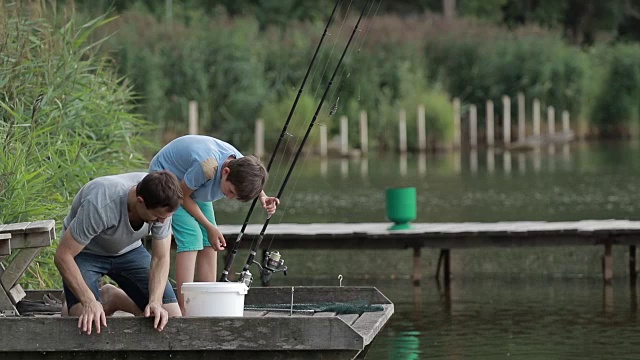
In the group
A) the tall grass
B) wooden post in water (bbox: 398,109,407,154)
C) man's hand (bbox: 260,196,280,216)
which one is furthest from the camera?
wooden post in water (bbox: 398,109,407,154)

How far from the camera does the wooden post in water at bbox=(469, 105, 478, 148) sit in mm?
46656

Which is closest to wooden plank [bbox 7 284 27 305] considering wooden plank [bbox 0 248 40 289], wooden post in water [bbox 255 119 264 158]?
wooden plank [bbox 0 248 40 289]

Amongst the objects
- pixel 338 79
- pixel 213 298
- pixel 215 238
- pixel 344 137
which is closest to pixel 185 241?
pixel 215 238

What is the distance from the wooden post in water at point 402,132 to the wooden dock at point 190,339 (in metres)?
35.1

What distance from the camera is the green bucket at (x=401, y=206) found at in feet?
49.9

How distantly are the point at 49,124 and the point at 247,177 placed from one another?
4.38 meters

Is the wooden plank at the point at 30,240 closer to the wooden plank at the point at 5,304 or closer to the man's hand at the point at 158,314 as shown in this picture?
the wooden plank at the point at 5,304

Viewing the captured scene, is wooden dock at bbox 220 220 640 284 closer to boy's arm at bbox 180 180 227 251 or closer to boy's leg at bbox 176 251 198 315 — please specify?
boy's leg at bbox 176 251 198 315

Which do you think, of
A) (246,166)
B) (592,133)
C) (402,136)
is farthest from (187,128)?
(246,166)

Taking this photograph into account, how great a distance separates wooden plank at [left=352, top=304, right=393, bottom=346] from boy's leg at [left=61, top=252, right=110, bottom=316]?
1.34 meters

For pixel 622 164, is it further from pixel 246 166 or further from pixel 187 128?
pixel 246 166

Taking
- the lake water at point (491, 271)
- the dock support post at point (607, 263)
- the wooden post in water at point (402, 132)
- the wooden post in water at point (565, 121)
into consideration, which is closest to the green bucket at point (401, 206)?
the lake water at point (491, 271)

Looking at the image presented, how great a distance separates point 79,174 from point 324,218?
29.2 ft

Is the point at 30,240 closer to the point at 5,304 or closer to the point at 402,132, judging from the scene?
the point at 5,304
